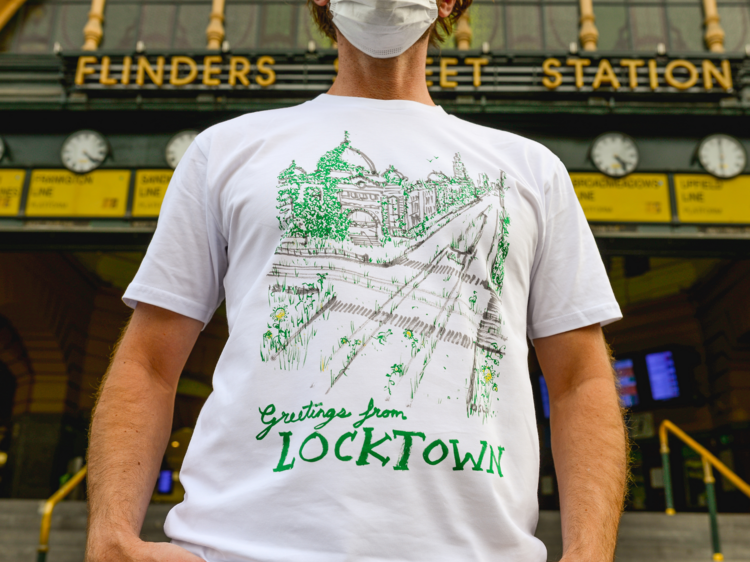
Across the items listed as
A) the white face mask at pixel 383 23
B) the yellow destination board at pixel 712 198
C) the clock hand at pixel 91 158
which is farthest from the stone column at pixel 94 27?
the white face mask at pixel 383 23

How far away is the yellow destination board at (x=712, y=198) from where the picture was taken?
8898 millimetres

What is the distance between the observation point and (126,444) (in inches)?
41.3

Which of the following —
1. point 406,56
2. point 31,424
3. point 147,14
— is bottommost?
point 31,424

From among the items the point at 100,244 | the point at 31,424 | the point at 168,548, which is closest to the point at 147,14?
the point at 100,244

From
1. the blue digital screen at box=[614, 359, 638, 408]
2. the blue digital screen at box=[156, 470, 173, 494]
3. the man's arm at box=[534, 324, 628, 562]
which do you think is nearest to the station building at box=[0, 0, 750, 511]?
the blue digital screen at box=[614, 359, 638, 408]

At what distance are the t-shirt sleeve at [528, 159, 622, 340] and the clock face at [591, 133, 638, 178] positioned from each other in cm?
856

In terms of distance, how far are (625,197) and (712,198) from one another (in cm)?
121

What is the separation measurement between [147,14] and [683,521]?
11014 millimetres

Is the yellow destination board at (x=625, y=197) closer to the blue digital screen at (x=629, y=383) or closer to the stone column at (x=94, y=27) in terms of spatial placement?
the blue digital screen at (x=629, y=383)

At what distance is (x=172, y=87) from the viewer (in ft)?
31.1

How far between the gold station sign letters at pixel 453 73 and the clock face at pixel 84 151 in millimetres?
757

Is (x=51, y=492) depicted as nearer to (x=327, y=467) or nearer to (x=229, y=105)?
(x=229, y=105)

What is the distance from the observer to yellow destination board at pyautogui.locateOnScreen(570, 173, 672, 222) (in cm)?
891

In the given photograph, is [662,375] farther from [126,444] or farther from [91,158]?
[126,444]
